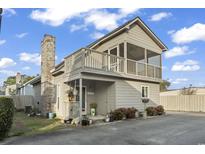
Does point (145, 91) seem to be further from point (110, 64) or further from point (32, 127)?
point (32, 127)

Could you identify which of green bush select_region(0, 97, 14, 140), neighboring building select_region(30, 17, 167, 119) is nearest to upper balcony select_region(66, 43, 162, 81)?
neighboring building select_region(30, 17, 167, 119)

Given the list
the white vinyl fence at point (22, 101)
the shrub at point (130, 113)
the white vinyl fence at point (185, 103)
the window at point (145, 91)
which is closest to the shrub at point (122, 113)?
the shrub at point (130, 113)

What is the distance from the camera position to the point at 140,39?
18.3m

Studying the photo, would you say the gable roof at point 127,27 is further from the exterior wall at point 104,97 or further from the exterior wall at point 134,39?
the exterior wall at point 104,97

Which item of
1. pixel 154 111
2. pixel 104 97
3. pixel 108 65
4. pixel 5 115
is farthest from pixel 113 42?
pixel 5 115

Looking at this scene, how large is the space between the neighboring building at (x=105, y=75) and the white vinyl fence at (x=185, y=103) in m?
6.88

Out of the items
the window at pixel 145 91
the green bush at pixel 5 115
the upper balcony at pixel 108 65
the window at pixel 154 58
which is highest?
the window at pixel 154 58

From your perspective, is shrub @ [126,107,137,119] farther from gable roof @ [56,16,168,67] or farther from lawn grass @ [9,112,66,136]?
gable roof @ [56,16,168,67]

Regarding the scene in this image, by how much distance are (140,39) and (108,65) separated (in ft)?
15.9

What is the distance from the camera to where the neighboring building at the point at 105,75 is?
1431 centimetres

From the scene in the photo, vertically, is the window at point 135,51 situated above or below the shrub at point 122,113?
above
